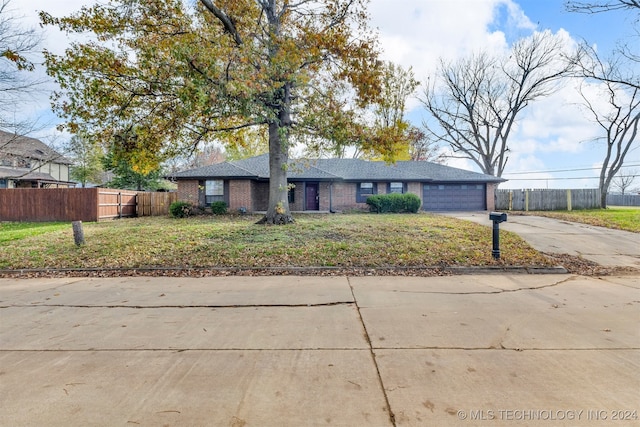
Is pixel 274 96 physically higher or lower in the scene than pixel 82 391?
higher

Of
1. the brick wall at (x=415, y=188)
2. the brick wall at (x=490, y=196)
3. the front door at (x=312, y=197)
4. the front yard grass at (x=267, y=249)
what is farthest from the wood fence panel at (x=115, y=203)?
the brick wall at (x=490, y=196)

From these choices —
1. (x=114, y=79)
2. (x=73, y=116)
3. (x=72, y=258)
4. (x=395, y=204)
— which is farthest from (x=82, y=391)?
(x=395, y=204)

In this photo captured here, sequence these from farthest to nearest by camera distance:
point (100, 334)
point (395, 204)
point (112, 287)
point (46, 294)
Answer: point (395, 204), point (112, 287), point (46, 294), point (100, 334)

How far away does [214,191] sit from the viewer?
64.1 ft

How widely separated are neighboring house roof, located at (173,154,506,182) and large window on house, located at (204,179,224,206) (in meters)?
0.49

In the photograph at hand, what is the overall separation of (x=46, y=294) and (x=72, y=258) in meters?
2.73

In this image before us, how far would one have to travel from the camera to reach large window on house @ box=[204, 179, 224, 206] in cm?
1952

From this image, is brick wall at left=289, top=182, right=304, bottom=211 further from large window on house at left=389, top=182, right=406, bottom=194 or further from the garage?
the garage

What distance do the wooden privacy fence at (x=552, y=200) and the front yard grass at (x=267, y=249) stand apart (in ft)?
53.9

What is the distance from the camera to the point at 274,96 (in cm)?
1162

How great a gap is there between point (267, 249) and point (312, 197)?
13.8 metres

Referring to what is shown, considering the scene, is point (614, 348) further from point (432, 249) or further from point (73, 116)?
point (73, 116)

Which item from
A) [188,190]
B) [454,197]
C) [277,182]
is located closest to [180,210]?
[188,190]

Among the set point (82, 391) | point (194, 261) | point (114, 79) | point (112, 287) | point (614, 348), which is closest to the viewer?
point (82, 391)
